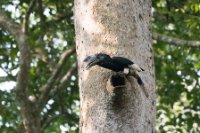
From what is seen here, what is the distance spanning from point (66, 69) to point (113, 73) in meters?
5.35

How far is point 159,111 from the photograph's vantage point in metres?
6.78

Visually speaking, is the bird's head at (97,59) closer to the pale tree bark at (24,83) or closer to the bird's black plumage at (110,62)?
the bird's black plumage at (110,62)

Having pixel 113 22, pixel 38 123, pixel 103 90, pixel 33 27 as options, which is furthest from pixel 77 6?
pixel 33 27

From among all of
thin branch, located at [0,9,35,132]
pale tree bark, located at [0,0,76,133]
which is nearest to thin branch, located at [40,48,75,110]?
pale tree bark, located at [0,0,76,133]

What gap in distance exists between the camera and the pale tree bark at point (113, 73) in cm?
192

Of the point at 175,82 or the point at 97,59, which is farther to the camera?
the point at 175,82

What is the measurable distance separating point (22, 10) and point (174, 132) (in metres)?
2.46

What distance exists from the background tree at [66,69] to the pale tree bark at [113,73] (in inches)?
138

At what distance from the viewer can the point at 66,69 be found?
23.8ft

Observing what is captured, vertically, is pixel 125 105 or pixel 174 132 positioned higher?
pixel 174 132

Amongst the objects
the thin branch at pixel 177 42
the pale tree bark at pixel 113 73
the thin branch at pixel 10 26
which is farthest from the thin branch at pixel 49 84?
the pale tree bark at pixel 113 73

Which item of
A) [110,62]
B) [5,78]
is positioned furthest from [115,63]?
[5,78]

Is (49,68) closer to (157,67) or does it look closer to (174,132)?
(157,67)

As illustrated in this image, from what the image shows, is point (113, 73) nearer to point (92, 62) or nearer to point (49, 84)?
point (92, 62)
